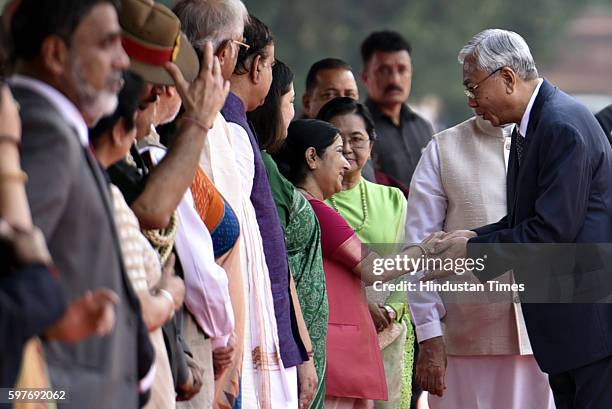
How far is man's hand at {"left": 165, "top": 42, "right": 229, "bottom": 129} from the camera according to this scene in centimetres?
348

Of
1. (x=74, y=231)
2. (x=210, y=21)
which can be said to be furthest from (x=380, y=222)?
(x=74, y=231)

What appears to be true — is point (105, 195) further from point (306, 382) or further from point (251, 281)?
point (306, 382)

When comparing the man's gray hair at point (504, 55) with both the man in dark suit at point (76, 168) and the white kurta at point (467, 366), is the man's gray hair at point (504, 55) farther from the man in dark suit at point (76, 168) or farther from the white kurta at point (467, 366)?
the man in dark suit at point (76, 168)

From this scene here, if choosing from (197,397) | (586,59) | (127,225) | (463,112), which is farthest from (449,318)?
(586,59)

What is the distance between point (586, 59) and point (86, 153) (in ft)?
91.8

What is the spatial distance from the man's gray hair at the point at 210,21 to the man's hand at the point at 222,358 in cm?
92

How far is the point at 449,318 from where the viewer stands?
215 inches

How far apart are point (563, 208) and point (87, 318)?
251cm

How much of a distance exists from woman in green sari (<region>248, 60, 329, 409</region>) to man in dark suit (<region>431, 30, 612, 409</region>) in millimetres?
564

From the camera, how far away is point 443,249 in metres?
5.08

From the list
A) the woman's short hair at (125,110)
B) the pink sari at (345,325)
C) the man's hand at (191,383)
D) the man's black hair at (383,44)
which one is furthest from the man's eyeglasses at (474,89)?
the man's black hair at (383,44)

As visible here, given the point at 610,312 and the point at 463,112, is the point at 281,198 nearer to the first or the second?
the point at 610,312

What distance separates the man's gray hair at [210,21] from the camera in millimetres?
4102

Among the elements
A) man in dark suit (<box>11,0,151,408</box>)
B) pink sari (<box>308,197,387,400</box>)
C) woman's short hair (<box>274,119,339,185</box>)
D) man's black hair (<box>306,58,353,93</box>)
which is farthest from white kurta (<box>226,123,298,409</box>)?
man's black hair (<box>306,58,353,93</box>)
